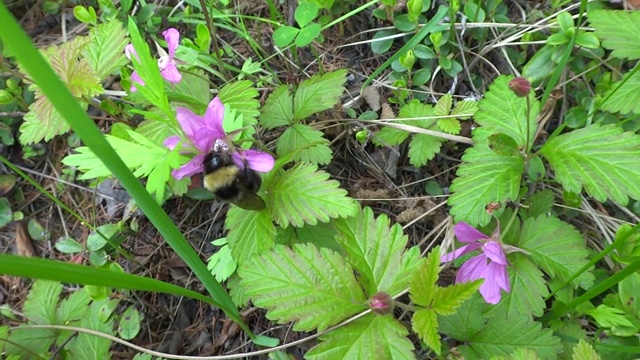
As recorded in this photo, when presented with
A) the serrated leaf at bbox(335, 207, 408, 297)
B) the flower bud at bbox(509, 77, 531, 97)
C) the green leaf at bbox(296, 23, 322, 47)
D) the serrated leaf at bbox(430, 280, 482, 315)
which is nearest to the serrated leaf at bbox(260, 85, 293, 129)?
the green leaf at bbox(296, 23, 322, 47)

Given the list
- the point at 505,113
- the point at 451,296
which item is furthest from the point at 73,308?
the point at 505,113

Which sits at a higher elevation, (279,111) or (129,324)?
(279,111)

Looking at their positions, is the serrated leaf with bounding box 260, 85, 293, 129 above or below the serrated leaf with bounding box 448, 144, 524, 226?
above

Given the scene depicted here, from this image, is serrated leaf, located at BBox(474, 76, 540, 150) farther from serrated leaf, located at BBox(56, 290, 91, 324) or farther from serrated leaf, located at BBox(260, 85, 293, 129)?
serrated leaf, located at BBox(56, 290, 91, 324)

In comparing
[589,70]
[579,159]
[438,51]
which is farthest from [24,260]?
[589,70]

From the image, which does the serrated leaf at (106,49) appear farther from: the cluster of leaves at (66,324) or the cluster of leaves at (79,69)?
the cluster of leaves at (66,324)

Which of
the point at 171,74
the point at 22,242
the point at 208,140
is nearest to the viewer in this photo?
the point at 208,140

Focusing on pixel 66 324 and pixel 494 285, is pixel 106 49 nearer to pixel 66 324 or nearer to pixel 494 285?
pixel 66 324
